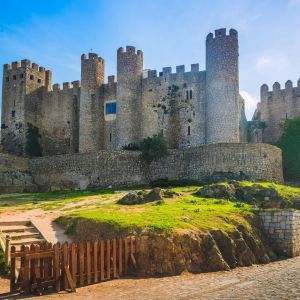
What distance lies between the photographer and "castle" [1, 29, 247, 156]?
44.6 meters

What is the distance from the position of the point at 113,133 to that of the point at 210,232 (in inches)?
1332

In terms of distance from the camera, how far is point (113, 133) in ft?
170

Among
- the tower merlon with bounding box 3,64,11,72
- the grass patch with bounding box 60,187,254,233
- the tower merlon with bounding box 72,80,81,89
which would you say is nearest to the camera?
the grass patch with bounding box 60,187,254,233

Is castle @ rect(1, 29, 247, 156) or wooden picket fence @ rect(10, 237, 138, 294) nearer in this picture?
wooden picket fence @ rect(10, 237, 138, 294)

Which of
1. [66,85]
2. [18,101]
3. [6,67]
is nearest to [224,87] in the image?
[66,85]

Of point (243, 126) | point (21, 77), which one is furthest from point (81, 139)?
point (243, 126)

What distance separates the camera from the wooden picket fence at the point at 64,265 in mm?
14508

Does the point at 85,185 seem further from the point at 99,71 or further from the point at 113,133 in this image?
the point at 99,71

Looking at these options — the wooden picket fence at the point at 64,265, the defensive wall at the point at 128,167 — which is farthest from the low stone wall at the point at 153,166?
the wooden picket fence at the point at 64,265

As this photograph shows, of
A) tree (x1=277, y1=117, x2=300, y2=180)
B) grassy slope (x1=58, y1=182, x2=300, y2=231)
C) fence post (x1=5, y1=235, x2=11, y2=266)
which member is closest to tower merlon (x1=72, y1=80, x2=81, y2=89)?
tree (x1=277, y1=117, x2=300, y2=180)

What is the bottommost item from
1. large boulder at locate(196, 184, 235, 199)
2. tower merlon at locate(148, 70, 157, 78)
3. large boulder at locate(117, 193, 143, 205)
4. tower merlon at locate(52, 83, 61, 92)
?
large boulder at locate(117, 193, 143, 205)

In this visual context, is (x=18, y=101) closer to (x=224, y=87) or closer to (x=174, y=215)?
(x=224, y=87)

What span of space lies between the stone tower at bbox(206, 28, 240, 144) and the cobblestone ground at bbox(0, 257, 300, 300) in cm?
2734

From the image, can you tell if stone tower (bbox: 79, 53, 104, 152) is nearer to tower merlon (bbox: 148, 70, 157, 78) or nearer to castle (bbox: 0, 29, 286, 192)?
castle (bbox: 0, 29, 286, 192)
